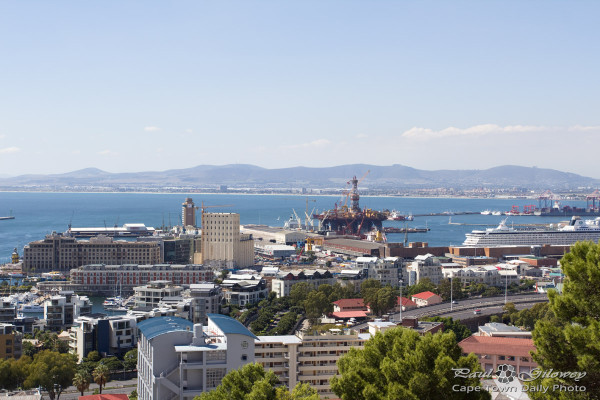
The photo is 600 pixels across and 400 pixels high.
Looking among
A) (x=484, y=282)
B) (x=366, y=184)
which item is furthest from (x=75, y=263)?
(x=366, y=184)

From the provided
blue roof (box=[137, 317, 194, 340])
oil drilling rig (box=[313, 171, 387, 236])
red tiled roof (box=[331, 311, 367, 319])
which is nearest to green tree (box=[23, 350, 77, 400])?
blue roof (box=[137, 317, 194, 340])

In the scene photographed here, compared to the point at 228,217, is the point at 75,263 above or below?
below

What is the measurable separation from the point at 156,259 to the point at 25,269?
5090 mm

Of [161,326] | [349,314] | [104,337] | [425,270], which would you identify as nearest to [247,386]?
[161,326]

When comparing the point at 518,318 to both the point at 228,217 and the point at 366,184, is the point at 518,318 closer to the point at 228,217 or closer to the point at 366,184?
the point at 228,217

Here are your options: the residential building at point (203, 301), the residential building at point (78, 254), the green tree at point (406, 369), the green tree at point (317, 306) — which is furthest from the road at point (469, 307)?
the residential building at point (78, 254)

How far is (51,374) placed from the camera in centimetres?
1188

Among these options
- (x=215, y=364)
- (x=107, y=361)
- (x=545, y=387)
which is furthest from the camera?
(x=107, y=361)

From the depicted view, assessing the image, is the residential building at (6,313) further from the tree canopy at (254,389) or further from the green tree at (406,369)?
the green tree at (406,369)

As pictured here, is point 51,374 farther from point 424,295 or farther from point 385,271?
point 385,271

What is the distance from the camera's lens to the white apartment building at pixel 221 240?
30344 mm

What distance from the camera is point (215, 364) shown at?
8688 millimetres

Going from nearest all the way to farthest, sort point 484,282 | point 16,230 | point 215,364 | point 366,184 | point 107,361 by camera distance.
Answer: point 215,364 → point 107,361 → point 484,282 → point 16,230 → point 366,184

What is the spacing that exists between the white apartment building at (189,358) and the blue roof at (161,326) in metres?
0.01
